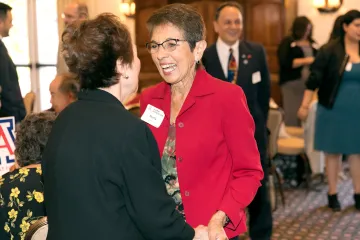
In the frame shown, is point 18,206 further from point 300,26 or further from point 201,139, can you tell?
point 300,26

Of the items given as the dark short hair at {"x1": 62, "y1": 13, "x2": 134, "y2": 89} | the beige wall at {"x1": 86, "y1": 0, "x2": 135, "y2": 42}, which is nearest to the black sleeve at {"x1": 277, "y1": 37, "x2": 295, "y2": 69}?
the beige wall at {"x1": 86, "y1": 0, "x2": 135, "y2": 42}

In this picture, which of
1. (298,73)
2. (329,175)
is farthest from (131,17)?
(329,175)

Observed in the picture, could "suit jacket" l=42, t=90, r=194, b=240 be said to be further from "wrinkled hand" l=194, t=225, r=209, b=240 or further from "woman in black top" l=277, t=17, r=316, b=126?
"woman in black top" l=277, t=17, r=316, b=126

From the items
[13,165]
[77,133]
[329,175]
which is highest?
[77,133]

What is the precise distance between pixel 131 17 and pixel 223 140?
9.60m

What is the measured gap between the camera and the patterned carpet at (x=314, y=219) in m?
4.70

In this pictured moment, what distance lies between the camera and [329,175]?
5449 mm

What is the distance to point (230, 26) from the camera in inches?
159

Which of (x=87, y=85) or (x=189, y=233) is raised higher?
(x=87, y=85)

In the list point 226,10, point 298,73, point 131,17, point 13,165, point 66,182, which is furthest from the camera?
point 131,17

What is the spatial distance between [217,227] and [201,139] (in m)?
0.30

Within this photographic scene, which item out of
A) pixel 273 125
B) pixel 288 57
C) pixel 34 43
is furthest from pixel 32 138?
pixel 34 43

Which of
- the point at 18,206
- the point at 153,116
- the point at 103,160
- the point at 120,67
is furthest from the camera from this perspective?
the point at 18,206

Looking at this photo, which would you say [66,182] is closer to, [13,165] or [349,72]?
[13,165]
